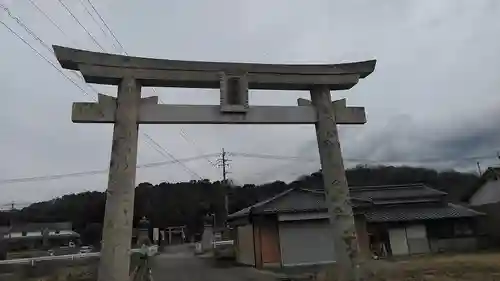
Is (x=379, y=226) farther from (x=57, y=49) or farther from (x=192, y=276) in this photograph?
(x=57, y=49)

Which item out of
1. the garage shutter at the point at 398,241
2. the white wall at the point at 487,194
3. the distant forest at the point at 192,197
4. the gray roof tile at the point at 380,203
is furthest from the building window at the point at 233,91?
the distant forest at the point at 192,197

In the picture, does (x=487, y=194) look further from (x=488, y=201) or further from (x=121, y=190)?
(x=121, y=190)

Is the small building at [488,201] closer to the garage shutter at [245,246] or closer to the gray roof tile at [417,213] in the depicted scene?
the gray roof tile at [417,213]

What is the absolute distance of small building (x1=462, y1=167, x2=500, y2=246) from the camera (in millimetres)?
25328

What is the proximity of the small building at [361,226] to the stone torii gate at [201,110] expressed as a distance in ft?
34.7

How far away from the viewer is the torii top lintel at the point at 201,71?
800cm

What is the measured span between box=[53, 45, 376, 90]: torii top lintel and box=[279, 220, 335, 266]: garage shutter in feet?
40.0

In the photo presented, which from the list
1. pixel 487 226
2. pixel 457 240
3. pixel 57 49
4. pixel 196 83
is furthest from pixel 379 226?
pixel 57 49

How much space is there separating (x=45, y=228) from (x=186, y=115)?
2329 inches

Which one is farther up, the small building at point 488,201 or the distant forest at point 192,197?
the distant forest at point 192,197

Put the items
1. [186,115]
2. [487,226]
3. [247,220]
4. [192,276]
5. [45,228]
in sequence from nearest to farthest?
[186,115], [192,276], [247,220], [487,226], [45,228]

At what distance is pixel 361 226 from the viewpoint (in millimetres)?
21750

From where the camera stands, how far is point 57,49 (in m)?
7.83

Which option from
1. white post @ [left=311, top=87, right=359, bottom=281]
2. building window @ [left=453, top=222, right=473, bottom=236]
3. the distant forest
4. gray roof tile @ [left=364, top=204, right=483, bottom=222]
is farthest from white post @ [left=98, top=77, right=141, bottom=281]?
the distant forest
